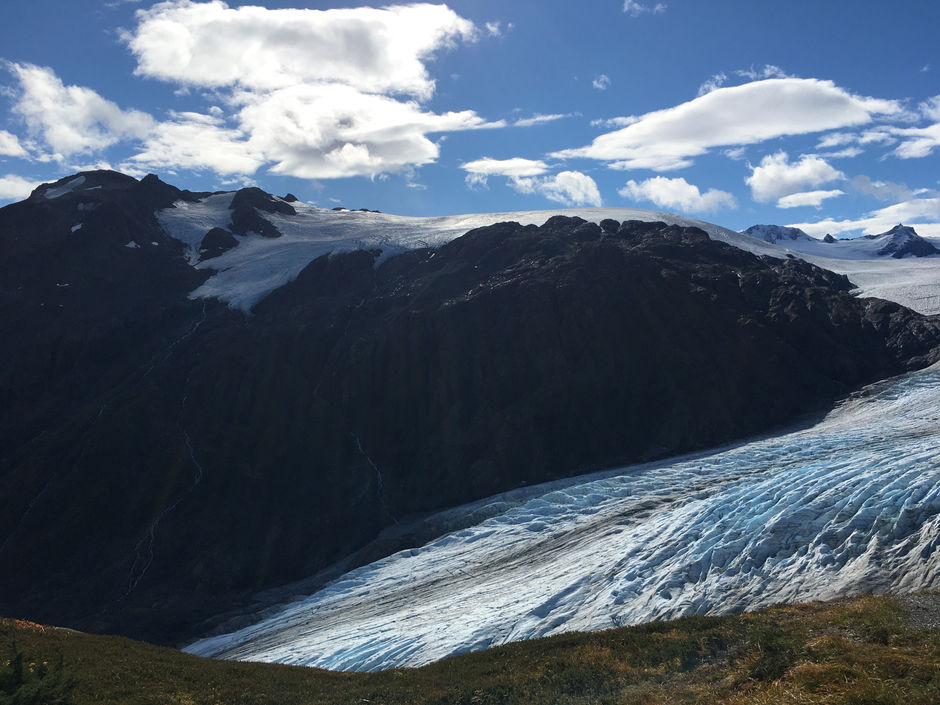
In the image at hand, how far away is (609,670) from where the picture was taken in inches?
800

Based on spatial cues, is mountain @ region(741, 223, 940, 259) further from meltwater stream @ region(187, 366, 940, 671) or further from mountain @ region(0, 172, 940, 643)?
meltwater stream @ region(187, 366, 940, 671)

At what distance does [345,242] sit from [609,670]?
7927 centimetres

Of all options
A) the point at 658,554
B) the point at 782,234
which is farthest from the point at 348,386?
the point at 782,234

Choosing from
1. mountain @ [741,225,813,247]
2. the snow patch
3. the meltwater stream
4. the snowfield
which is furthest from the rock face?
the snow patch

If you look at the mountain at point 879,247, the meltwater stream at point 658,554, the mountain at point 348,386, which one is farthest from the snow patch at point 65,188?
the mountain at point 879,247

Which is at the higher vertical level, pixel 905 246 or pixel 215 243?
pixel 215 243

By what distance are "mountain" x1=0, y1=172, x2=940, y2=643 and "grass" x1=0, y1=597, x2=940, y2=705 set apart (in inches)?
1047

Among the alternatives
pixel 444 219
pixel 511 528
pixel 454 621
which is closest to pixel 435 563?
pixel 511 528

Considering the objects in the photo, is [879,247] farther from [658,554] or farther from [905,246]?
[658,554]

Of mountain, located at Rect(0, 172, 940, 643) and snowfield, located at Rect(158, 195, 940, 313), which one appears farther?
snowfield, located at Rect(158, 195, 940, 313)

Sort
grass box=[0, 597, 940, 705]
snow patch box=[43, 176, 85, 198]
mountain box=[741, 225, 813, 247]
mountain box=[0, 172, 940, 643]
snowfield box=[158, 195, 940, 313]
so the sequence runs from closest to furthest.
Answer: grass box=[0, 597, 940, 705] < mountain box=[0, 172, 940, 643] < snowfield box=[158, 195, 940, 313] < snow patch box=[43, 176, 85, 198] < mountain box=[741, 225, 813, 247]

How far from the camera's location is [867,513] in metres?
29.3

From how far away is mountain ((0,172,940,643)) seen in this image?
56219 mm

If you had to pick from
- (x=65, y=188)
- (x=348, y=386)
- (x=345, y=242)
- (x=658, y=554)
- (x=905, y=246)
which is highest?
(x=65, y=188)
